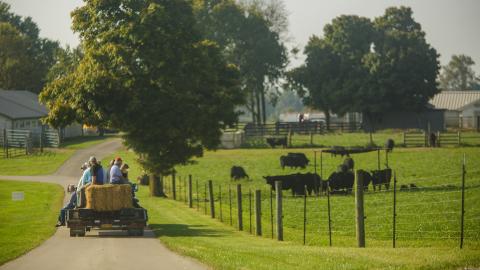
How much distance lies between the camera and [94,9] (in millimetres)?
46625

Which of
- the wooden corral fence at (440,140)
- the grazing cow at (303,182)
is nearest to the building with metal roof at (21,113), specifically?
the wooden corral fence at (440,140)

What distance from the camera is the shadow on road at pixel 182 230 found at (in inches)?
1041

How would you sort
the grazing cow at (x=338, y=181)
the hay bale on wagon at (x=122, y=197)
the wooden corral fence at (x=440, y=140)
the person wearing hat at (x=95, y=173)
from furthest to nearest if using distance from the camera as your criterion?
the wooden corral fence at (x=440, y=140)
the grazing cow at (x=338, y=181)
the person wearing hat at (x=95, y=173)
the hay bale on wagon at (x=122, y=197)

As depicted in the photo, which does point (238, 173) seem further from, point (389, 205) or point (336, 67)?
point (336, 67)

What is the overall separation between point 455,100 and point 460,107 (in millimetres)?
6051

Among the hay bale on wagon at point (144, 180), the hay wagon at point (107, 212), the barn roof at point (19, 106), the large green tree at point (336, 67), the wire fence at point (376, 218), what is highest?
the large green tree at point (336, 67)

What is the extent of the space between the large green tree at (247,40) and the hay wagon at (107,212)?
82.4 meters

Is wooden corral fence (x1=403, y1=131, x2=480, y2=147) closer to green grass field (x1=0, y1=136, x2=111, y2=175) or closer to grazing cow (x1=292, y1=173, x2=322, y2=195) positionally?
green grass field (x1=0, y1=136, x2=111, y2=175)

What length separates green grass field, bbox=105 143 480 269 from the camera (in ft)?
59.0

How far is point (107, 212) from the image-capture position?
25.8 metres

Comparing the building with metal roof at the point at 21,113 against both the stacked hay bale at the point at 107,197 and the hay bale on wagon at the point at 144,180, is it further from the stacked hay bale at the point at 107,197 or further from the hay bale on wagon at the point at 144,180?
the stacked hay bale at the point at 107,197

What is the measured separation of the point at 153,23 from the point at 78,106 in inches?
226

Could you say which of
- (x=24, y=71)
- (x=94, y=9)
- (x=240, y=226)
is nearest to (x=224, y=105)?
(x=94, y=9)

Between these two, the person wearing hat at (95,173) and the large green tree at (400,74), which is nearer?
the person wearing hat at (95,173)
